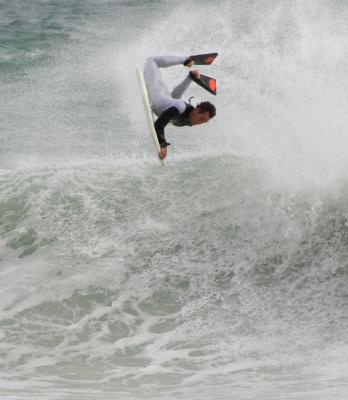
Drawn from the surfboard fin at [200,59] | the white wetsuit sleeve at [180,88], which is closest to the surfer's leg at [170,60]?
the surfboard fin at [200,59]

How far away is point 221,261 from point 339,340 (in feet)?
7.86

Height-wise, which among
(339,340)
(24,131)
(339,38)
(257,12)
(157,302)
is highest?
(257,12)

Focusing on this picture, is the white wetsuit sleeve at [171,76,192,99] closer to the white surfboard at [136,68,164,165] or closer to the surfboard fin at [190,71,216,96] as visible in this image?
the surfboard fin at [190,71,216,96]

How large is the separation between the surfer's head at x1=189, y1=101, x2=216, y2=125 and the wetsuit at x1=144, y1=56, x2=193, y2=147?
0.09 meters

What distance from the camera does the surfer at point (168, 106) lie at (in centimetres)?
904

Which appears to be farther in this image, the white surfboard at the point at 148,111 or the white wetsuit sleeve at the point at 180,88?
the white wetsuit sleeve at the point at 180,88

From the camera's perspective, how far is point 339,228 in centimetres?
1075

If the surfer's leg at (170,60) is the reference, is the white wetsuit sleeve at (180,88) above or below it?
below

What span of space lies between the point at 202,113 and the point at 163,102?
0.54 m

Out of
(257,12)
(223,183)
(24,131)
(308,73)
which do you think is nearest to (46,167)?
(24,131)

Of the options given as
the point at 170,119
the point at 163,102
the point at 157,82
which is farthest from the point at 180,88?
the point at 170,119

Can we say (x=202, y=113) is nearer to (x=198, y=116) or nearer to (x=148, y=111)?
(x=198, y=116)

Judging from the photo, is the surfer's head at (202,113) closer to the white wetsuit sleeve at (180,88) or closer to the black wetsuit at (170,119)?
the black wetsuit at (170,119)

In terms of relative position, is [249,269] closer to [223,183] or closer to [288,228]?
[288,228]
